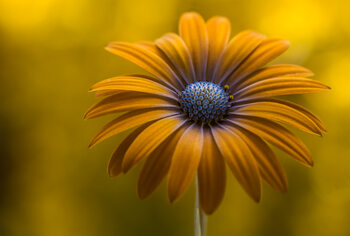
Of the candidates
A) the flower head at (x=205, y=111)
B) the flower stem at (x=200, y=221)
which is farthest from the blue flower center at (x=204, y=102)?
the flower stem at (x=200, y=221)

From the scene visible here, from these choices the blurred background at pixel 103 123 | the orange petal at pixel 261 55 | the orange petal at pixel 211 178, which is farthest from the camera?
the blurred background at pixel 103 123

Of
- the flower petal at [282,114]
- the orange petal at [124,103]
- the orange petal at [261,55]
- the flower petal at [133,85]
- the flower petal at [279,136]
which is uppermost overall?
the orange petal at [261,55]

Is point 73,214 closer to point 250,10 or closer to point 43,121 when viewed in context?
point 43,121

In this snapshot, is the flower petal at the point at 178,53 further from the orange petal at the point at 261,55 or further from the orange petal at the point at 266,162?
the orange petal at the point at 266,162

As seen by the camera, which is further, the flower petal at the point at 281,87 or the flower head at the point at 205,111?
the flower petal at the point at 281,87

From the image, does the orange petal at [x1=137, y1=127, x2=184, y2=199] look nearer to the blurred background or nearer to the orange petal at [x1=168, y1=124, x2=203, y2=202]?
the orange petal at [x1=168, y1=124, x2=203, y2=202]

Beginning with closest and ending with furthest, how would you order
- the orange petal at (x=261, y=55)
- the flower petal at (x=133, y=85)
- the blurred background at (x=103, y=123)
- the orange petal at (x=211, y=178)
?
the orange petal at (x=211, y=178), the flower petal at (x=133, y=85), the orange petal at (x=261, y=55), the blurred background at (x=103, y=123)
